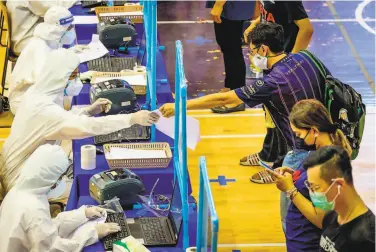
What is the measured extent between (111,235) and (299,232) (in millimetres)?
1114

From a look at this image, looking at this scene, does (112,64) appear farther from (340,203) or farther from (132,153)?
(340,203)

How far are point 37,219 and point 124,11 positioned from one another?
4.18 m

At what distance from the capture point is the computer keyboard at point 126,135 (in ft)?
18.7

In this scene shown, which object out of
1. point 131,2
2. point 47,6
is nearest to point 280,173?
point 47,6

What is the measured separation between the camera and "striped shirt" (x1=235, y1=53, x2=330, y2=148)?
16.1 ft

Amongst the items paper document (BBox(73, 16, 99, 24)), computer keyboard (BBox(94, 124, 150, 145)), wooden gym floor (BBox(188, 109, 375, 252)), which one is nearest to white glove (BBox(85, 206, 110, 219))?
computer keyboard (BBox(94, 124, 150, 145))

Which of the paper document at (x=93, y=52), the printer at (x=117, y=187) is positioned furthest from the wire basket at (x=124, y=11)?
the printer at (x=117, y=187)

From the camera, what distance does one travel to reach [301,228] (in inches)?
164

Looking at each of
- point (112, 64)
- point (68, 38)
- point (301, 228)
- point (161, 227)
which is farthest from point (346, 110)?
point (68, 38)

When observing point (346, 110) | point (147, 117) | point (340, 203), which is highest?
point (340, 203)

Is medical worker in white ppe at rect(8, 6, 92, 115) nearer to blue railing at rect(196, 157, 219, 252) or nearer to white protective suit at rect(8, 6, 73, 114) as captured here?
white protective suit at rect(8, 6, 73, 114)

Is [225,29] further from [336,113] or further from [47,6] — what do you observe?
[336,113]

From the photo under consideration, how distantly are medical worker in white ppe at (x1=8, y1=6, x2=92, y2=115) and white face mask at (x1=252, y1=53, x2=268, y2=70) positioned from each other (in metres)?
1.95

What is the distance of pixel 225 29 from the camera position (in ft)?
25.3
